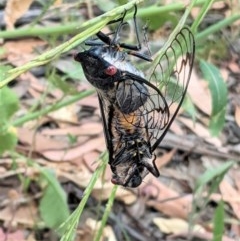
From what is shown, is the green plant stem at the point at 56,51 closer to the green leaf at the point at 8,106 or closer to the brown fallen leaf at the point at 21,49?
the green leaf at the point at 8,106

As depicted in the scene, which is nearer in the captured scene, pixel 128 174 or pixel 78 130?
pixel 128 174

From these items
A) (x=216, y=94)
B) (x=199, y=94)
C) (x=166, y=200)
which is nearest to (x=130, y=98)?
(x=216, y=94)

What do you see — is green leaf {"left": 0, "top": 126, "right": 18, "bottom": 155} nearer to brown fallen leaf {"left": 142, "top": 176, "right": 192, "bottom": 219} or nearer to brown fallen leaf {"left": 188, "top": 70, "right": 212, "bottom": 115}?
brown fallen leaf {"left": 142, "top": 176, "right": 192, "bottom": 219}

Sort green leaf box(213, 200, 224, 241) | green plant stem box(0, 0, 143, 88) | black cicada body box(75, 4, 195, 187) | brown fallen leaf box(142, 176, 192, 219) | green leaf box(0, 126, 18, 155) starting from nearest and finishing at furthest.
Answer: green plant stem box(0, 0, 143, 88)
black cicada body box(75, 4, 195, 187)
green leaf box(213, 200, 224, 241)
green leaf box(0, 126, 18, 155)
brown fallen leaf box(142, 176, 192, 219)

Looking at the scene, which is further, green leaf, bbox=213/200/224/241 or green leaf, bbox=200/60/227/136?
green leaf, bbox=200/60/227/136

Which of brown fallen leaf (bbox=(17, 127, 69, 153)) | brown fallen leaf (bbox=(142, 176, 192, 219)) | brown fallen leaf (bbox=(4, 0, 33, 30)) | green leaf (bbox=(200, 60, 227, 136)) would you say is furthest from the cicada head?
brown fallen leaf (bbox=(17, 127, 69, 153))

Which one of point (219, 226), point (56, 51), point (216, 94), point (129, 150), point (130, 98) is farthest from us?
point (216, 94)

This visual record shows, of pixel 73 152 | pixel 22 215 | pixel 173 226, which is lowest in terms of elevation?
pixel 173 226

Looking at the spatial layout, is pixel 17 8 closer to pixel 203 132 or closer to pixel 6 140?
pixel 6 140
